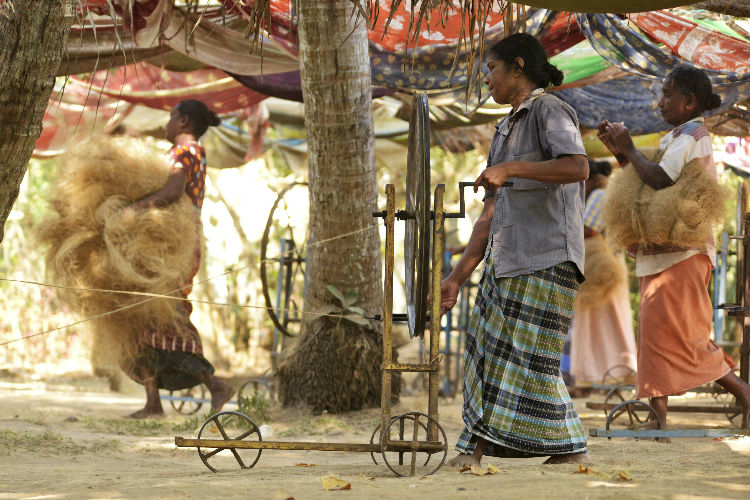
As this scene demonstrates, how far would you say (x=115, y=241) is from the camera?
5.46 m

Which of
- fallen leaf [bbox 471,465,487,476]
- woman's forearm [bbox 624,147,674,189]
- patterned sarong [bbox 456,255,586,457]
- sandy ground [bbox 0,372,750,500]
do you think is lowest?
sandy ground [bbox 0,372,750,500]

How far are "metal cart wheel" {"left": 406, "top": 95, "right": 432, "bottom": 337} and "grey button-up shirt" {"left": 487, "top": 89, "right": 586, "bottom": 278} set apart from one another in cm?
33

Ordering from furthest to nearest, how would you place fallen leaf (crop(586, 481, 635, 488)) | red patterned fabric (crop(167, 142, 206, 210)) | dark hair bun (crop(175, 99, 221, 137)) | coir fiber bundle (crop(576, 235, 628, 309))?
coir fiber bundle (crop(576, 235, 628, 309)) < dark hair bun (crop(175, 99, 221, 137)) < red patterned fabric (crop(167, 142, 206, 210)) < fallen leaf (crop(586, 481, 635, 488))

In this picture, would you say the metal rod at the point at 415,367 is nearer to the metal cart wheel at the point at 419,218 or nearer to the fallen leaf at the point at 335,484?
the metal cart wheel at the point at 419,218

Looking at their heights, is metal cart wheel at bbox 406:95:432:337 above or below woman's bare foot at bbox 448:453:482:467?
above

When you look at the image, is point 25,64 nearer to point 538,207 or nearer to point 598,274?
point 538,207

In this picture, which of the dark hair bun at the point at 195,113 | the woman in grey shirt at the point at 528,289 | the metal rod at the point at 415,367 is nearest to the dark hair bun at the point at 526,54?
the woman in grey shirt at the point at 528,289

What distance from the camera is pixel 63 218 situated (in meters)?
5.62

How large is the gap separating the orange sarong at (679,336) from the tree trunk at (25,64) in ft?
10.5

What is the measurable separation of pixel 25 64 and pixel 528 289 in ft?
6.78

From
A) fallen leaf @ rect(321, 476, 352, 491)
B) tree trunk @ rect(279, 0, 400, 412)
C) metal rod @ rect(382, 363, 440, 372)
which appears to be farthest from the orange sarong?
fallen leaf @ rect(321, 476, 352, 491)

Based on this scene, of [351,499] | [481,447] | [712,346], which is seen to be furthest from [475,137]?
[351,499]

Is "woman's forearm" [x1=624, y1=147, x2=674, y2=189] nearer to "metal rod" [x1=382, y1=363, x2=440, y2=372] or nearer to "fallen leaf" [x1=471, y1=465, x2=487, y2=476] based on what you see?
"metal rod" [x1=382, y1=363, x2=440, y2=372]

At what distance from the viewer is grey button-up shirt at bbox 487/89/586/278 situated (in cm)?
349
